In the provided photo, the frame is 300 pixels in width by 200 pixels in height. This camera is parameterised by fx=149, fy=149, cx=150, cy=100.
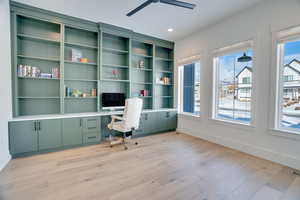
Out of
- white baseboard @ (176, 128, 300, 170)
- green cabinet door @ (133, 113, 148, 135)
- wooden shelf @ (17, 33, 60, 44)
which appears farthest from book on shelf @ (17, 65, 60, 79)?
white baseboard @ (176, 128, 300, 170)

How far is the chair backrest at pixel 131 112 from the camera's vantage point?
10.2 ft

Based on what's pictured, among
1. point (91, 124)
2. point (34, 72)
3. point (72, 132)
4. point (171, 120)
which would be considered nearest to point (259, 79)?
point (171, 120)

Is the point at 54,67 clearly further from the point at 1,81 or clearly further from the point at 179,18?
the point at 179,18

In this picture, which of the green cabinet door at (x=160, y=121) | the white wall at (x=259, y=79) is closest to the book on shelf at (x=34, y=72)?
the green cabinet door at (x=160, y=121)

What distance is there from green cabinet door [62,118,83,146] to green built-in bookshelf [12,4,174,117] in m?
0.35

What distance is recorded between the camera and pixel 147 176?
2146 millimetres

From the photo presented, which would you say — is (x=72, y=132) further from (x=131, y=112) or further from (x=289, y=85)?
(x=289, y=85)

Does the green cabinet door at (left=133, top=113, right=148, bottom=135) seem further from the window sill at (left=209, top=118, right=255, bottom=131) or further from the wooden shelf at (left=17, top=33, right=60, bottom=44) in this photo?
the wooden shelf at (left=17, top=33, right=60, bottom=44)

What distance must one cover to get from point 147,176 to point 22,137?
7.91 ft

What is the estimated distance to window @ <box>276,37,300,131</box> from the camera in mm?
2426

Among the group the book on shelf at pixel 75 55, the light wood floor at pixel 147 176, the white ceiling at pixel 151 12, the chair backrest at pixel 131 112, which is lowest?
the light wood floor at pixel 147 176

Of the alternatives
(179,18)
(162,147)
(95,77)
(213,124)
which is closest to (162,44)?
(179,18)

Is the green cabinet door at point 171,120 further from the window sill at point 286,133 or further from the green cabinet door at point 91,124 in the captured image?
the window sill at point 286,133

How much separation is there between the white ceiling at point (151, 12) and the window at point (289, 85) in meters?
1.05
